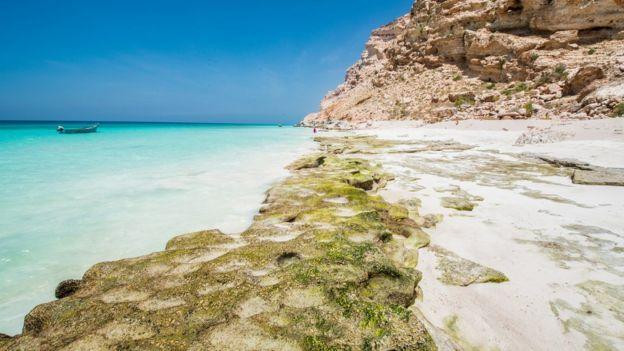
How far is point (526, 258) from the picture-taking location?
3.71 m

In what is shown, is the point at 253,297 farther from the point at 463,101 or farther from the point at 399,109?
the point at 399,109

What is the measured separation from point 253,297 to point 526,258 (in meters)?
3.45

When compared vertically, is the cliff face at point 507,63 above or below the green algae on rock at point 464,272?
above

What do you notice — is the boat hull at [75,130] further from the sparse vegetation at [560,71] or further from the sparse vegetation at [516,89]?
the sparse vegetation at [560,71]

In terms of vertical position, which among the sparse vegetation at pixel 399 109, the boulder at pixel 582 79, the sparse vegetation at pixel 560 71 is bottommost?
the sparse vegetation at pixel 399 109

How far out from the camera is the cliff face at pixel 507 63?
22184mm

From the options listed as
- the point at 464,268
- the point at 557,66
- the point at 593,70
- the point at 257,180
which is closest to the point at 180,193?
the point at 257,180

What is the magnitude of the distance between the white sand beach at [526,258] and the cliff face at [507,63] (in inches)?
584

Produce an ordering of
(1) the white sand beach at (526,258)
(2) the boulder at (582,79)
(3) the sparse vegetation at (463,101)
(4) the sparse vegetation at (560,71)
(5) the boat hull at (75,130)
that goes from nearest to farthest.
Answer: (1) the white sand beach at (526,258)
(2) the boulder at (582,79)
(4) the sparse vegetation at (560,71)
(3) the sparse vegetation at (463,101)
(5) the boat hull at (75,130)

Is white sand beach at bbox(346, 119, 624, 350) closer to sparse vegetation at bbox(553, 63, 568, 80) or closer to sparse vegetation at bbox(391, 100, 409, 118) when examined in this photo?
sparse vegetation at bbox(553, 63, 568, 80)

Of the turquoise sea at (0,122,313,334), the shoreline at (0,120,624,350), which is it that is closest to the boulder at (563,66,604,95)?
the shoreline at (0,120,624,350)

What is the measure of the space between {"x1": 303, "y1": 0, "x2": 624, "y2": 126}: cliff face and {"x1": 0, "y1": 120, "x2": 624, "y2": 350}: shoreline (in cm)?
1777

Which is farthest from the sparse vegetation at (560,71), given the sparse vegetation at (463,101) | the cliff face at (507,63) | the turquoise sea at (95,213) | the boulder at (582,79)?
the turquoise sea at (95,213)

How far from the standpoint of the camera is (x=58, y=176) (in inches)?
426
